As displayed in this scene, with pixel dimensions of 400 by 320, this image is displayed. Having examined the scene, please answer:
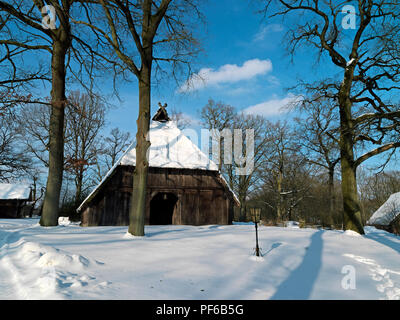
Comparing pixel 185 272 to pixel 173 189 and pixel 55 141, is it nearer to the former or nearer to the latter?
pixel 55 141

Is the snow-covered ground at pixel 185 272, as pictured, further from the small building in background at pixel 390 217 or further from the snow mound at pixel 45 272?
the small building in background at pixel 390 217

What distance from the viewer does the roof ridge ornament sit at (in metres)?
18.5

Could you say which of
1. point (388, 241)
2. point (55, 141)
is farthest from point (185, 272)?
point (388, 241)

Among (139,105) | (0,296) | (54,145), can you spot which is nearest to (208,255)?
(0,296)

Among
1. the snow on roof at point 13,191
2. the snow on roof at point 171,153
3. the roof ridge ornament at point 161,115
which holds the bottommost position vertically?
the snow on roof at point 13,191

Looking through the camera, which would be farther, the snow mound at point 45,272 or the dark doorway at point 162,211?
the dark doorway at point 162,211

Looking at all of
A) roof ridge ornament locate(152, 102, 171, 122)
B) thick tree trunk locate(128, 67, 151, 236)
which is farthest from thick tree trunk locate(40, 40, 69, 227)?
roof ridge ornament locate(152, 102, 171, 122)

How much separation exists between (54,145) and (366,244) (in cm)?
1179

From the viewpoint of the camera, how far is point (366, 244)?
26.1 feet

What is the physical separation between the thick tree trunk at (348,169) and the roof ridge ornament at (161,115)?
38.2 ft

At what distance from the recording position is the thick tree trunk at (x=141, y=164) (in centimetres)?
712

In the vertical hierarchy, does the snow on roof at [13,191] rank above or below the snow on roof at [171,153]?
below

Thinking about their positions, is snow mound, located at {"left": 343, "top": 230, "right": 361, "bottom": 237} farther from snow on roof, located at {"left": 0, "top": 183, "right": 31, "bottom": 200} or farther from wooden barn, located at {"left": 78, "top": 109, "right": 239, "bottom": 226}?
snow on roof, located at {"left": 0, "top": 183, "right": 31, "bottom": 200}

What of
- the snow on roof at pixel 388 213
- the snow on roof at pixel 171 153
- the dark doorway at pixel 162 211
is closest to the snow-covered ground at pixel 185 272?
the snow on roof at pixel 171 153
